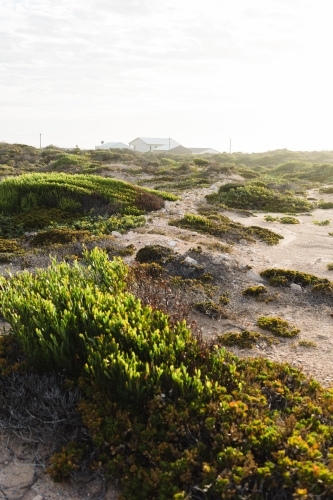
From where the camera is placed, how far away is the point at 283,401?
450 cm

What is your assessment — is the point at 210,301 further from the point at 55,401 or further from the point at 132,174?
the point at 132,174

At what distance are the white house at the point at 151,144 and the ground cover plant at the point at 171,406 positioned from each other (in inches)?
3312

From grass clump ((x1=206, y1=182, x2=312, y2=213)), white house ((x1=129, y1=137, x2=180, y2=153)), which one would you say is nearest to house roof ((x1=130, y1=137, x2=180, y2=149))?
white house ((x1=129, y1=137, x2=180, y2=153))

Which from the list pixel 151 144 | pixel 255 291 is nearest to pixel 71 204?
pixel 255 291

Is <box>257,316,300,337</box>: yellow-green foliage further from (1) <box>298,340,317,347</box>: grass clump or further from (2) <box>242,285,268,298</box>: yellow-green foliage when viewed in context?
Answer: (2) <box>242,285,268,298</box>: yellow-green foliage

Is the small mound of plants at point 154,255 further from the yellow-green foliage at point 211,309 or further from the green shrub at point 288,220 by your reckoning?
the green shrub at point 288,220

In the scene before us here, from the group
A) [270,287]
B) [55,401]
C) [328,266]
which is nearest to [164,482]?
[55,401]

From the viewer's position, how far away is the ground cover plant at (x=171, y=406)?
3492mm

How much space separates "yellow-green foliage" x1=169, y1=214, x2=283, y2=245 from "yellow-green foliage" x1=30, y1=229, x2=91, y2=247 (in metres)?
3.21

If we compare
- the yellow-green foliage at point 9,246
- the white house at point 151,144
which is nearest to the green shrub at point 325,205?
the yellow-green foliage at point 9,246

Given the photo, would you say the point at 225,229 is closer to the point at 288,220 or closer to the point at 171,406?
the point at 288,220

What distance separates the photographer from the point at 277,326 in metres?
7.05

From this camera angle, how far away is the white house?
8762 centimetres

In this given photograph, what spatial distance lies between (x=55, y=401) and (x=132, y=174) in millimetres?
26485
